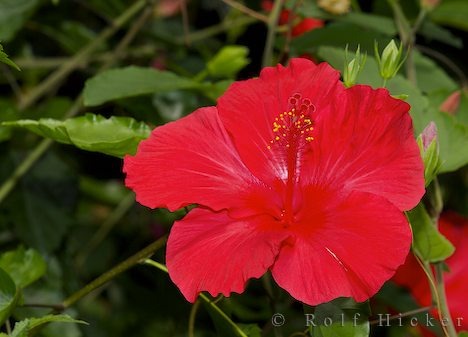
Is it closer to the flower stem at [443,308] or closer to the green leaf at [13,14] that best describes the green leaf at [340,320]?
the flower stem at [443,308]

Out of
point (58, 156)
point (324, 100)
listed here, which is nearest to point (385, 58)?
point (324, 100)

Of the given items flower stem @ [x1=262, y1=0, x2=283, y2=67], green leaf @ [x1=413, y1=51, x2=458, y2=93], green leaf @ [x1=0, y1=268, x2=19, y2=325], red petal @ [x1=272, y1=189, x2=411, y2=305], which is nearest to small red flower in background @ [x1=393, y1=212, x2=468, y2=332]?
green leaf @ [x1=413, y1=51, x2=458, y2=93]

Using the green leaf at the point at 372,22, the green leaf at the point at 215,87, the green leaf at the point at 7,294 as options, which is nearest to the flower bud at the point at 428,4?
the green leaf at the point at 372,22

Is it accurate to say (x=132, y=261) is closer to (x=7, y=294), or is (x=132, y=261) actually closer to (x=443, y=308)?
(x=7, y=294)

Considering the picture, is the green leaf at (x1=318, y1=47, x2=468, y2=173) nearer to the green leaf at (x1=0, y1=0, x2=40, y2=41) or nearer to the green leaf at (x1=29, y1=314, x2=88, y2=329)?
the green leaf at (x1=29, y1=314, x2=88, y2=329)

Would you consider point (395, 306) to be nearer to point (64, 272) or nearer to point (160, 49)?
point (64, 272)

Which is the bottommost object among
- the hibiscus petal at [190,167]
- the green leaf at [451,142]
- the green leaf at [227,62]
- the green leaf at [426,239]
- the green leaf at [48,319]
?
the green leaf at [48,319]

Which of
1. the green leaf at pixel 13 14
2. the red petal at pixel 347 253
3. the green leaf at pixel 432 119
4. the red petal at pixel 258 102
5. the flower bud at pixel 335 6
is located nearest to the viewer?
the red petal at pixel 347 253
